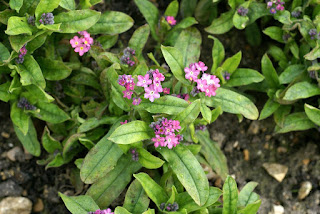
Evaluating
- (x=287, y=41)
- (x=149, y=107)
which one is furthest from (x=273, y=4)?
(x=149, y=107)

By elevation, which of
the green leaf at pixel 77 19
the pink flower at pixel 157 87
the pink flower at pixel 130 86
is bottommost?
the pink flower at pixel 130 86

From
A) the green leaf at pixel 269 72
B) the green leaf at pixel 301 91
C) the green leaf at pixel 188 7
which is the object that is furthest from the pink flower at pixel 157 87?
the green leaf at pixel 188 7

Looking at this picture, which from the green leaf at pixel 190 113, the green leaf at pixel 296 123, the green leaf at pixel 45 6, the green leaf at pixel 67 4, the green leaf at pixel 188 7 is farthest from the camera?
the green leaf at pixel 188 7

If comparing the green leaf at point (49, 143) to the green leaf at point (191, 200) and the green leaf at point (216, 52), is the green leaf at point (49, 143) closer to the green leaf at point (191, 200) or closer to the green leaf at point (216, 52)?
the green leaf at point (191, 200)

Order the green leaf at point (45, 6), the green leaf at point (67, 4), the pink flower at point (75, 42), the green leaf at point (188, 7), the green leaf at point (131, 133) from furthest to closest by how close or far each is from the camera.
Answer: the green leaf at point (188, 7) → the pink flower at point (75, 42) → the green leaf at point (67, 4) → the green leaf at point (45, 6) → the green leaf at point (131, 133)

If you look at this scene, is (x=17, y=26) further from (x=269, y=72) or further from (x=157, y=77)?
(x=269, y=72)

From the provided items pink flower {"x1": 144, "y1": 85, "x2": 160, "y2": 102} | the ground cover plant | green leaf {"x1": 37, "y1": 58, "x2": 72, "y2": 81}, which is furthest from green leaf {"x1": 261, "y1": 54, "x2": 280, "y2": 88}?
green leaf {"x1": 37, "y1": 58, "x2": 72, "y2": 81}

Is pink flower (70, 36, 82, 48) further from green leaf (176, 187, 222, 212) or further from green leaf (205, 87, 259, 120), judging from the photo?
green leaf (176, 187, 222, 212)
